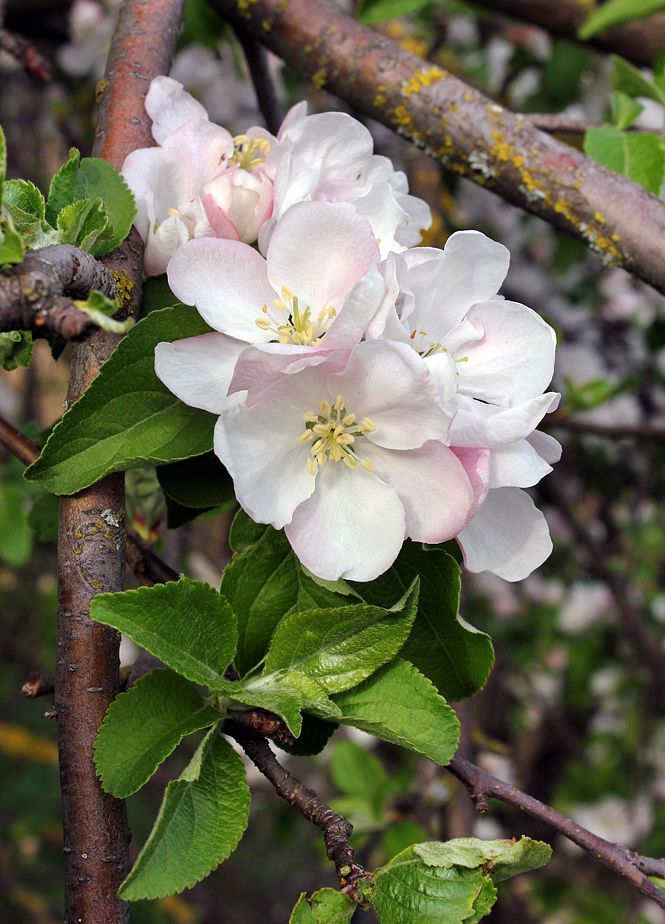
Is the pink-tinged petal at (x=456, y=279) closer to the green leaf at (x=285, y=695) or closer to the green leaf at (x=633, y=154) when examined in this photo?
the green leaf at (x=285, y=695)

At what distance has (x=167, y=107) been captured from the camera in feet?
2.78

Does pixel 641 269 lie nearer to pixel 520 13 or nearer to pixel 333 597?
pixel 333 597

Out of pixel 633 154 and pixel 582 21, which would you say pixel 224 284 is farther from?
pixel 582 21

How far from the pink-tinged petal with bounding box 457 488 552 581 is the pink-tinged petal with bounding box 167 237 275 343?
22 cm

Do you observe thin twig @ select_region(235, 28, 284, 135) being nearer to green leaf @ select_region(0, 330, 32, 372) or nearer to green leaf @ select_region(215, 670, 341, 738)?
green leaf @ select_region(0, 330, 32, 372)

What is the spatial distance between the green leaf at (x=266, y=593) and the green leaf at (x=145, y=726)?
0.07 metres

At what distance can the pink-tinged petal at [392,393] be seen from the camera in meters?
0.63

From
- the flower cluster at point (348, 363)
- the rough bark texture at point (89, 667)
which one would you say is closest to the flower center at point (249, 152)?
the flower cluster at point (348, 363)

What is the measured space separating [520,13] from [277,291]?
1204 mm

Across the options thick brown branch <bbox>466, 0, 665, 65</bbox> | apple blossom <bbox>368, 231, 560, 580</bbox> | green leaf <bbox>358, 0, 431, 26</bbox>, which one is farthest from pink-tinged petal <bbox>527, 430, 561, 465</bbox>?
thick brown branch <bbox>466, 0, 665, 65</bbox>

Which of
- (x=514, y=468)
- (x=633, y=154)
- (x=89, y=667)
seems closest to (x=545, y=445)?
(x=514, y=468)

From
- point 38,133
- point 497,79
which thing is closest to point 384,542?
point 38,133

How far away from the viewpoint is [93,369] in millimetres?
714

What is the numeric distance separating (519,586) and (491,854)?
291cm
